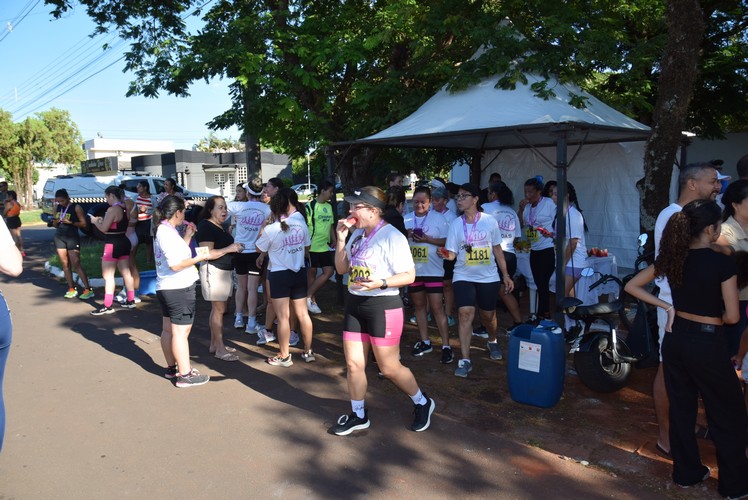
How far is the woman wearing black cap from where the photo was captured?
13.2ft

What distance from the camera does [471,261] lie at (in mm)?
5348

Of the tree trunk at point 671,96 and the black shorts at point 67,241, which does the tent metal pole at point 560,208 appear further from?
the black shorts at point 67,241

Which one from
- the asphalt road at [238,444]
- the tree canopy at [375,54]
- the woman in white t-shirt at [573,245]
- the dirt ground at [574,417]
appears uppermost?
the tree canopy at [375,54]

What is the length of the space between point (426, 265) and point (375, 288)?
7.07ft

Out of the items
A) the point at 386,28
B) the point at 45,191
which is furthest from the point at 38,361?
the point at 45,191

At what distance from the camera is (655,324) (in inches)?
203

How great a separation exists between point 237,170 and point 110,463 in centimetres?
4837

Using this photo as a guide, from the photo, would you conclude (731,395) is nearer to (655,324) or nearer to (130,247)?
(655,324)

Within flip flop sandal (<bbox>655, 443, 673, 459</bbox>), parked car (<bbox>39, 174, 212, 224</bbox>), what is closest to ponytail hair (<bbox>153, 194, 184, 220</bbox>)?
flip flop sandal (<bbox>655, 443, 673, 459</bbox>)

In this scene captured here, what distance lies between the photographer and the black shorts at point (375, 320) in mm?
4012

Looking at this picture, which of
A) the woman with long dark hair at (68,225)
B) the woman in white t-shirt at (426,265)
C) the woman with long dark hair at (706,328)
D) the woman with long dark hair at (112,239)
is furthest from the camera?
the woman with long dark hair at (68,225)

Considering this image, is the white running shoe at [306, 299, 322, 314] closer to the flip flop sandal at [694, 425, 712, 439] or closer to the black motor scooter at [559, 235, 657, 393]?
the black motor scooter at [559, 235, 657, 393]

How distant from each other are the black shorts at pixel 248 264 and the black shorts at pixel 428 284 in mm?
2182

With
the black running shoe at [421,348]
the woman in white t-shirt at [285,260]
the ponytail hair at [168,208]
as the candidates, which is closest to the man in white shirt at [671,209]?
the black running shoe at [421,348]
